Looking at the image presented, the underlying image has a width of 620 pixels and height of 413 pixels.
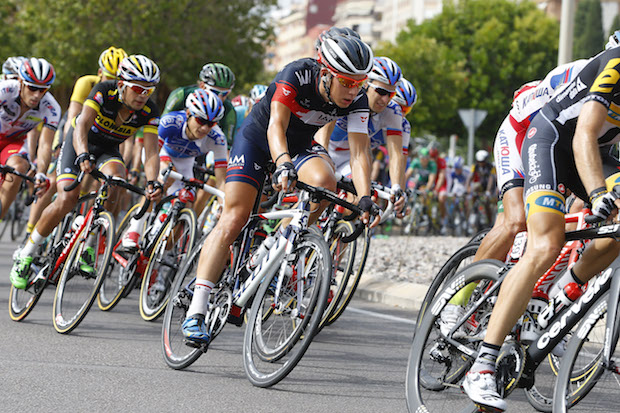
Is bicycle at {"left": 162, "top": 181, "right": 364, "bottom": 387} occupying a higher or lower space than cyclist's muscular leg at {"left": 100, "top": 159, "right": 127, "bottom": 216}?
lower

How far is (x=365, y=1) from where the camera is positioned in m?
160

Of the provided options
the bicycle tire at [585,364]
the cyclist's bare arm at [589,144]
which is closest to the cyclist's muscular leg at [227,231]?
the cyclist's bare arm at [589,144]

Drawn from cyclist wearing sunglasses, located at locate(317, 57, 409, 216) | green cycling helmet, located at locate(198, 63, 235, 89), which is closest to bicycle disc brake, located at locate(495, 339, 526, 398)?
cyclist wearing sunglasses, located at locate(317, 57, 409, 216)

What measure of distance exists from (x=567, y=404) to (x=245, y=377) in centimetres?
238

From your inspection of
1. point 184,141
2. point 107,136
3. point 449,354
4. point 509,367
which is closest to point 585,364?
point 509,367

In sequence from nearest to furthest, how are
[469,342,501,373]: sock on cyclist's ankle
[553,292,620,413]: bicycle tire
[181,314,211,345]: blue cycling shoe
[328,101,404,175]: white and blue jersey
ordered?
[553,292,620,413]: bicycle tire
[469,342,501,373]: sock on cyclist's ankle
[181,314,211,345]: blue cycling shoe
[328,101,404,175]: white and blue jersey

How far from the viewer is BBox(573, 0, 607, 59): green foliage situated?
8994 centimetres

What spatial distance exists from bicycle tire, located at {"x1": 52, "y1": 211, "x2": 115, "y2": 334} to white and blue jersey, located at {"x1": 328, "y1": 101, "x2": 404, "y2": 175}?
86.8 inches

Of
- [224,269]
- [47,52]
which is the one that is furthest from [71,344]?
[47,52]

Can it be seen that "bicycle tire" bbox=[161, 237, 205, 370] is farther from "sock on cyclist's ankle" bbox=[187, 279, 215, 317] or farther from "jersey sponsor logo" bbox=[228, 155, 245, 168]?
"jersey sponsor logo" bbox=[228, 155, 245, 168]

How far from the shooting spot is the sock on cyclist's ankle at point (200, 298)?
5918mm

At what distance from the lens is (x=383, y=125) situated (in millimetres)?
8578

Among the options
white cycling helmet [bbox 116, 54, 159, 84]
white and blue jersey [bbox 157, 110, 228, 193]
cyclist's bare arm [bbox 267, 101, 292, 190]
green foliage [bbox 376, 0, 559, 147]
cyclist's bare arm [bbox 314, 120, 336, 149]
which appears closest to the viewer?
cyclist's bare arm [bbox 267, 101, 292, 190]

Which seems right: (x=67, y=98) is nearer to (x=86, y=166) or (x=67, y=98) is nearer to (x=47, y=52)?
(x=47, y=52)
